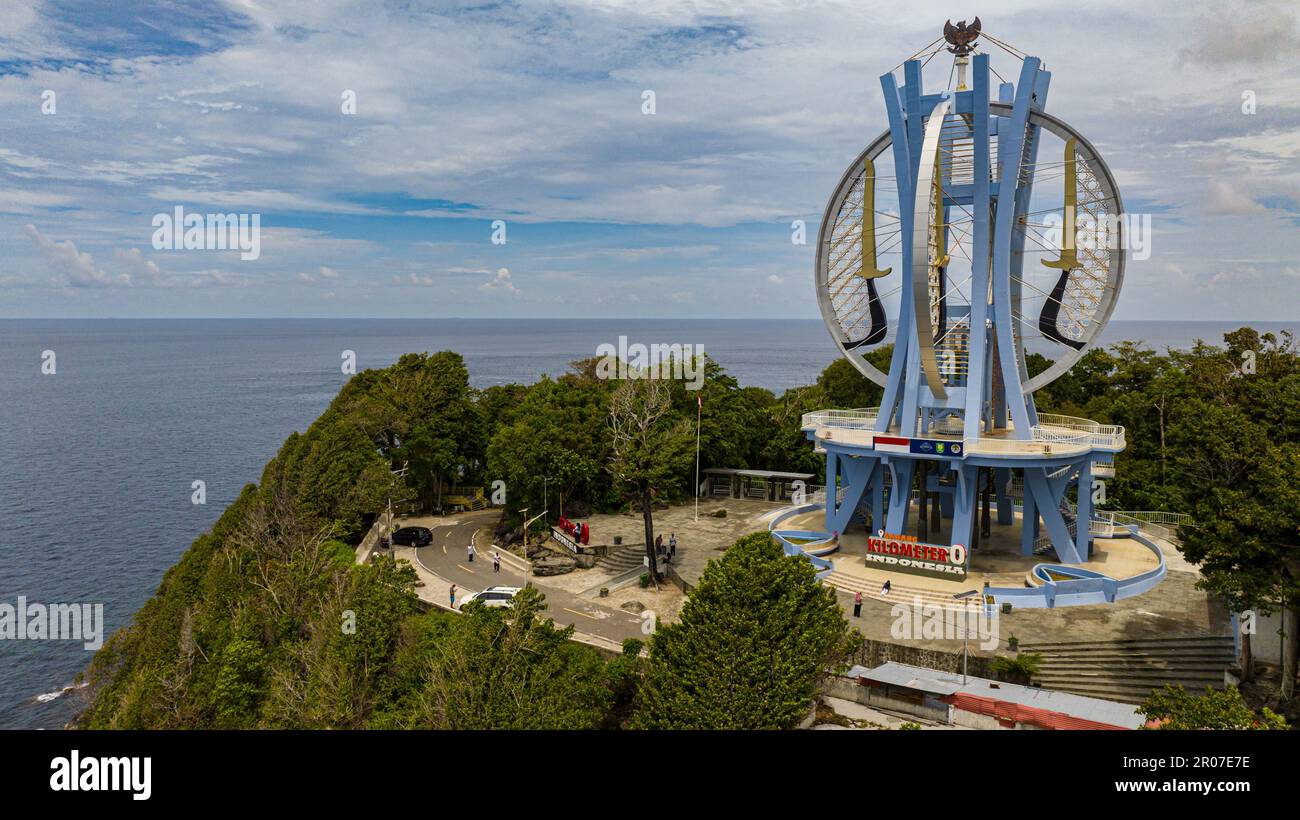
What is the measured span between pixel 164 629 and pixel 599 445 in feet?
79.3

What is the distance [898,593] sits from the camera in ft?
115

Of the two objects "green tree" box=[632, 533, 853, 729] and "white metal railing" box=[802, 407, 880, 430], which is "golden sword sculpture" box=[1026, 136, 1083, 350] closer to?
"white metal railing" box=[802, 407, 880, 430]

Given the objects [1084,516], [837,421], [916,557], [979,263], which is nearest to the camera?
[916,557]

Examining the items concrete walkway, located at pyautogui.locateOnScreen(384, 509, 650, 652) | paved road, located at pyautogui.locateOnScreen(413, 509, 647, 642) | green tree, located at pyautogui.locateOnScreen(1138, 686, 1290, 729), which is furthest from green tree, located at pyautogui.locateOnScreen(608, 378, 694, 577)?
green tree, located at pyautogui.locateOnScreen(1138, 686, 1290, 729)

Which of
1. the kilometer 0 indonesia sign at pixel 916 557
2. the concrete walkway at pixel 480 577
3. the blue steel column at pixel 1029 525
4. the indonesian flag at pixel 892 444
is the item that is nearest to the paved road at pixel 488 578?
the concrete walkway at pixel 480 577

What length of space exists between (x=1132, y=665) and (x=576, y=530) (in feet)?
95.0

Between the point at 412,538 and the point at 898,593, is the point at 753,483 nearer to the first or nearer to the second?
the point at 412,538

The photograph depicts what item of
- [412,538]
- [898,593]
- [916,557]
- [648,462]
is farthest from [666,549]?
[412,538]

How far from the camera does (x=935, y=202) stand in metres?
39.2

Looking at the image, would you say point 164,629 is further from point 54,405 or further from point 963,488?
point 54,405

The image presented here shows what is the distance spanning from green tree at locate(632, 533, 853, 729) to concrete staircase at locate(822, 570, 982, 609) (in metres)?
8.41

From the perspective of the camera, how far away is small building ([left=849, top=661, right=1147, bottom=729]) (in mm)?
23672
